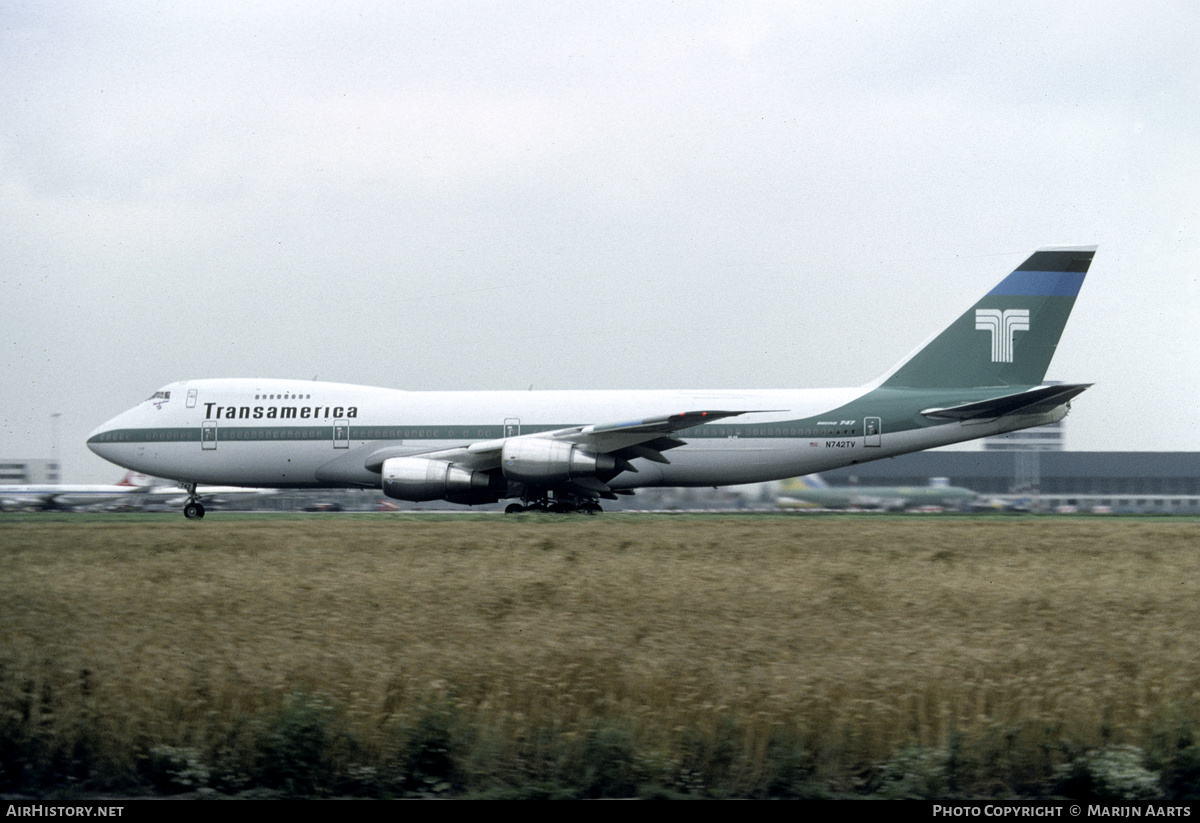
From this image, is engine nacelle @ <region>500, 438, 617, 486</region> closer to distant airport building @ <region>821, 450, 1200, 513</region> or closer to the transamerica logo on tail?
the transamerica logo on tail

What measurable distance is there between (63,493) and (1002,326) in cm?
4039

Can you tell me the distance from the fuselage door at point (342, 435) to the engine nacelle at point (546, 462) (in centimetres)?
506

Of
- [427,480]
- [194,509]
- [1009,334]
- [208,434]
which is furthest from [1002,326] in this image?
[194,509]

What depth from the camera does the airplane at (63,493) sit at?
153ft

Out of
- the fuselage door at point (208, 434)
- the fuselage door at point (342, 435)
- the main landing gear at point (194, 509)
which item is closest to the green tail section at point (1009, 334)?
the fuselage door at point (342, 435)

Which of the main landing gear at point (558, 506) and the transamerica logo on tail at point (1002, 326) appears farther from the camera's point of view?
the transamerica logo on tail at point (1002, 326)

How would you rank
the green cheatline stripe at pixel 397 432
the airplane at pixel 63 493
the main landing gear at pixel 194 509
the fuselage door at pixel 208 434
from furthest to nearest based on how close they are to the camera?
the airplane at pixel 63 493, the fuselage door at pixel 208 434, the main landing gear at pixel 194 509, the green cheatline stripe at pixel 397 432

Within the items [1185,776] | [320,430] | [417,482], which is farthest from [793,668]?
[320,430]

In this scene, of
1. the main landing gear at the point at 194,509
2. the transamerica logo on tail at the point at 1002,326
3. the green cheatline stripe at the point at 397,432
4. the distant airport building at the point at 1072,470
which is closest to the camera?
the green cheatline stripe at the point at 397,432

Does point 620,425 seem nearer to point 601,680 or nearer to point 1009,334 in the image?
point 1009,334

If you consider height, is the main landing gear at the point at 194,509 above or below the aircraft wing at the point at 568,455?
below

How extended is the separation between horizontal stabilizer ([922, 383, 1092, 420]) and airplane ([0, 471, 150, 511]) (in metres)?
31.9

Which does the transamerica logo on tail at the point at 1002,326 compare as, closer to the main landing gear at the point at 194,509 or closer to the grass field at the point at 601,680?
the grass field at the point at 601,680

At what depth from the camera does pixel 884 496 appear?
41.4 meters
